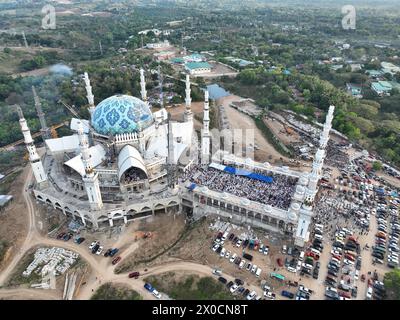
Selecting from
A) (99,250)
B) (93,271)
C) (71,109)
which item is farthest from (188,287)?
(71,109)

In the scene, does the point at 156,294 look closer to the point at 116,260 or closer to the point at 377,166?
the point at 116,260

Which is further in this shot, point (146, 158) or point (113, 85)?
point (113, 85)

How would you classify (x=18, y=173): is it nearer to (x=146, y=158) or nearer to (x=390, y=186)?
(x=146, y=158)

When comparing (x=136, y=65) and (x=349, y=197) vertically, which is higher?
(x=136, y=65)

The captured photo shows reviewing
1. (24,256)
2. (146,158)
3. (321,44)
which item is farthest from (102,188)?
(321,44)

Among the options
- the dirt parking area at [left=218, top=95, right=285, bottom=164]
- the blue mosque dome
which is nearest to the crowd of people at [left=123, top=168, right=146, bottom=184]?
the blue mosque dome
